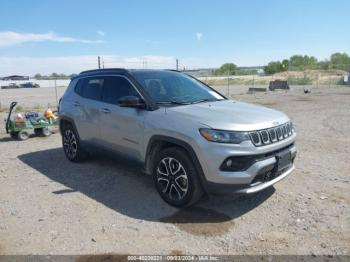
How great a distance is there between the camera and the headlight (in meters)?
3.68

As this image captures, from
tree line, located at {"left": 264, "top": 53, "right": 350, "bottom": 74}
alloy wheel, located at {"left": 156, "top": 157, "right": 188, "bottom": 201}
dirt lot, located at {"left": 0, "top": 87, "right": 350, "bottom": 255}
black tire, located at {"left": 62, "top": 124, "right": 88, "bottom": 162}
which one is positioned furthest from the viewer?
tree line, located at {"left": 264, "top": 53, "right": 350, "bottom": 74}

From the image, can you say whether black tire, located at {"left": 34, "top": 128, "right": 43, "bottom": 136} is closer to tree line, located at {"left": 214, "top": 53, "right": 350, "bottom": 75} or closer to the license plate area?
the license plate area

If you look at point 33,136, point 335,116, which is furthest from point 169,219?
point 335,116

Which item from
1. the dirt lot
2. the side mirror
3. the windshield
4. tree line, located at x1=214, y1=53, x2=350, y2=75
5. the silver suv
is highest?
tree line, located at x1=214, y1=53, x2=350, y2=75

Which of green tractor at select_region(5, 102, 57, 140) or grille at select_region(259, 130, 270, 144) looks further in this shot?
green tractor at select_region(5, 102, 57, 140)

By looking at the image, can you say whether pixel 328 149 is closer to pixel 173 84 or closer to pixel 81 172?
pixel 173 84

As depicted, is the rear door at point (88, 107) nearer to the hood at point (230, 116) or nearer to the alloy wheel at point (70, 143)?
the alloy wheel at point (70, 143)

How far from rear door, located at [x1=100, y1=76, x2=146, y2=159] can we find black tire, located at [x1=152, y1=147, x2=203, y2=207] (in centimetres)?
50

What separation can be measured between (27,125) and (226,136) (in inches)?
277

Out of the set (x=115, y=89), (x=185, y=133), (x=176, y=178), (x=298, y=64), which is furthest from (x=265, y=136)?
(x=298, y=64)

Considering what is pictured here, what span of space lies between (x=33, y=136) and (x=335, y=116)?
10.2m

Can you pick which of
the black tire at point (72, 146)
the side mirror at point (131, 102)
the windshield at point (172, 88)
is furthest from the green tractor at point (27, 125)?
the side mirror at point (131, 102)

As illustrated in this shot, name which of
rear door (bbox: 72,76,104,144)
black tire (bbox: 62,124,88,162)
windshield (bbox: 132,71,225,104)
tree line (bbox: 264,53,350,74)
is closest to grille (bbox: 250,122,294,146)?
windshield (bbox: 132,71,225,104)

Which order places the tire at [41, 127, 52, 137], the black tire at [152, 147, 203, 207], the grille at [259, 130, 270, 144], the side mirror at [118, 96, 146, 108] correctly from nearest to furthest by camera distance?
the grille at [259, 130, 270, 144], the black tire at [152, 147, 203, 207], the side mirror at [118, 96, 146, 108], the tire at [41, 127, 52, 137]
